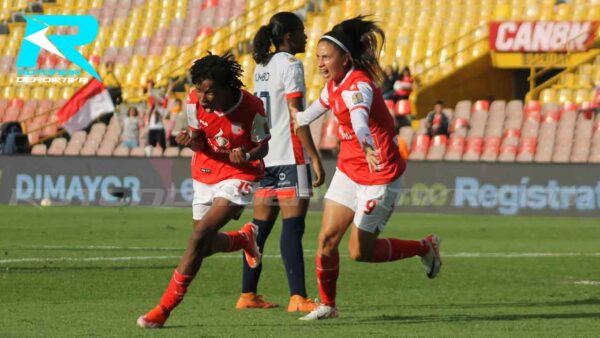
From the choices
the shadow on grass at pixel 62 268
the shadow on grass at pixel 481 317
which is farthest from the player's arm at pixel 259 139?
the shadow on grass at pixel 62 268

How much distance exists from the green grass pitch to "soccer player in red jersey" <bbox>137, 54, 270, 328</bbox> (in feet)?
2.26

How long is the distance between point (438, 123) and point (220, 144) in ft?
62.4

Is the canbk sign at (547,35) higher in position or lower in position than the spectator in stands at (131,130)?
higher

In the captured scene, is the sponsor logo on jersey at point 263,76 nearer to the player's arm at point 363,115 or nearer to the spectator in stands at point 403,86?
the player's arm at point 363,115

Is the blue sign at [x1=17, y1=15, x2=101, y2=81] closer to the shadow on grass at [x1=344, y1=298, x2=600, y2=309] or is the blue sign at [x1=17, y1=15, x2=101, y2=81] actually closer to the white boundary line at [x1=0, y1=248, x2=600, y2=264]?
the white boundary line at [x1=0, y1=248, x2=600, y2=264]

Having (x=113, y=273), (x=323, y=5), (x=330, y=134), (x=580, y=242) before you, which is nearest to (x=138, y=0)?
(x=323, y=5)

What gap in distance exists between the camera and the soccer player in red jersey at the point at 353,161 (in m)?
9.16

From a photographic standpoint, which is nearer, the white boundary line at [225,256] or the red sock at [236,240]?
the red sock at [236,240]

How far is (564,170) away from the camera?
24.2 metres

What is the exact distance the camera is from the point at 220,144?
9273 mm

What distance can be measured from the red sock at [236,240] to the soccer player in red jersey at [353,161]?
67 cm

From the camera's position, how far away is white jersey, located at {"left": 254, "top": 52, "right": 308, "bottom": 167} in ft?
32.9

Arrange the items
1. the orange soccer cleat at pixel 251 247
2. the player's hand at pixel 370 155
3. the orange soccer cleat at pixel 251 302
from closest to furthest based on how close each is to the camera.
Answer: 1. the player's hand at pixel 370 155
2. the orange soccer cleat at pixel 251 247
3. the orange soccer cleat at pixel 251 302

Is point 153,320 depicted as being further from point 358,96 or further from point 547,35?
point 547,35
